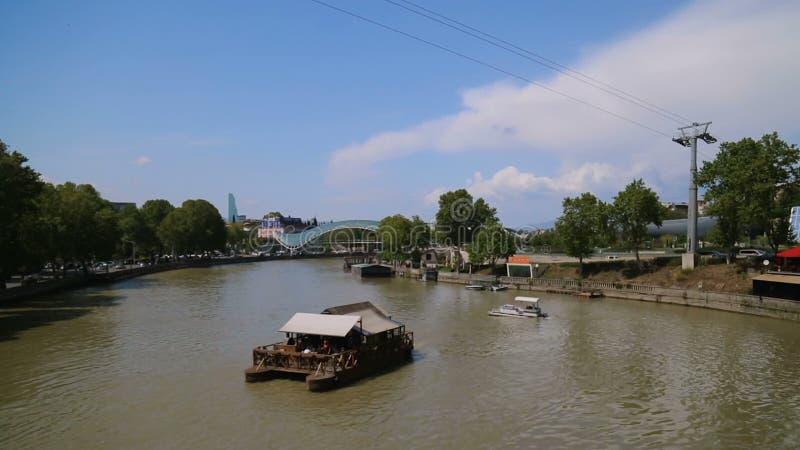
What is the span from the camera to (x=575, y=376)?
2361 cm

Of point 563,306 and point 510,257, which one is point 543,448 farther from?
point 510,257

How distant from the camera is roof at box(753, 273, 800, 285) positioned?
38.0m

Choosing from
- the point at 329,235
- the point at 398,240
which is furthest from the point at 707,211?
the point at 329,235

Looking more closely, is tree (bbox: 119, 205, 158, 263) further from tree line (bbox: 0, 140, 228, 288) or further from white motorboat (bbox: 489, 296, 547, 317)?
white motorboat (bbox: 489, 296, 547, 317)

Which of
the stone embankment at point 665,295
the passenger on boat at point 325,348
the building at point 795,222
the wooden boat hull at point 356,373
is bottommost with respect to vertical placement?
the wooden boat hull at point 356,373

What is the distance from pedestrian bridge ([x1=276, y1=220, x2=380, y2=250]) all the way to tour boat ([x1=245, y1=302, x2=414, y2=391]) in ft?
466

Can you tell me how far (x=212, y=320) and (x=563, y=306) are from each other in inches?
1192

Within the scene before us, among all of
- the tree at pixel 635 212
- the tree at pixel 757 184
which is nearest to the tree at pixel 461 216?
the tree at pixel 635 212

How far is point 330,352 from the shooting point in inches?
891

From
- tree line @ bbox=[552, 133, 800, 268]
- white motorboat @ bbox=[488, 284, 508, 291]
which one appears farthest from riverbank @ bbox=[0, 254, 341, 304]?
tree line @ bbox=[552, 133, 800, 268]

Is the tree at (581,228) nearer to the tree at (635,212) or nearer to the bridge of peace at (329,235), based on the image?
the tree at (635,212)

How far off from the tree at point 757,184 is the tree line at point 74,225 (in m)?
61.7

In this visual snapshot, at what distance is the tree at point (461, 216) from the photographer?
3398 inches

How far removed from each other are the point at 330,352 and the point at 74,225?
54964 mm
